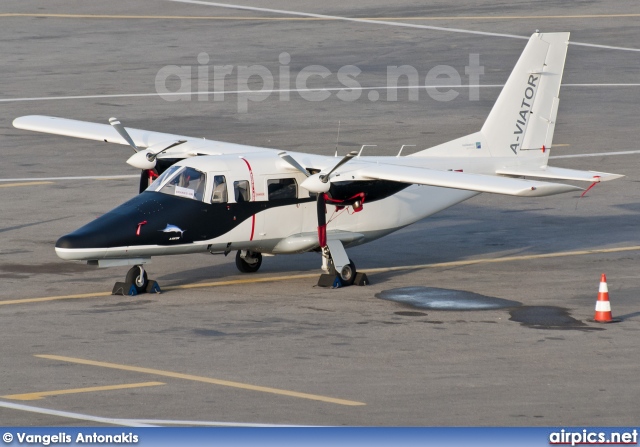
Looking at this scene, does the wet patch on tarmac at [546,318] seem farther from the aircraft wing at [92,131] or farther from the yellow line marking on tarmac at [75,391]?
the aircraft wing at [92,131]

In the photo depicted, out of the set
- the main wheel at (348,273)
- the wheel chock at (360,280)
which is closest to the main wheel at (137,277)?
the main wheel at (348,273)

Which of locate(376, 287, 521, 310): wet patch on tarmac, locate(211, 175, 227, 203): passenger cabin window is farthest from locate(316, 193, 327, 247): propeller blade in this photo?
locate(211, 175, 227, 203): passenger cabin window

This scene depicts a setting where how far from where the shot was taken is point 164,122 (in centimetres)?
4534

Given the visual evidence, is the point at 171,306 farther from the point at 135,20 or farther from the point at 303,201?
the point at 135,20

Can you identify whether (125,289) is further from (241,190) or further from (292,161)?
(292,161)

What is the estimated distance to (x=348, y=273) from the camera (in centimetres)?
2559

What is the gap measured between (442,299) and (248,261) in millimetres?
4762

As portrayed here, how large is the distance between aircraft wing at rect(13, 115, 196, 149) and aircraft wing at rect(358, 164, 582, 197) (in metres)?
5.45

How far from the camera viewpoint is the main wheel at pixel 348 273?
25.5m

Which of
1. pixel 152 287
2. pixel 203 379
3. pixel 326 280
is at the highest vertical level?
pixel 326 280

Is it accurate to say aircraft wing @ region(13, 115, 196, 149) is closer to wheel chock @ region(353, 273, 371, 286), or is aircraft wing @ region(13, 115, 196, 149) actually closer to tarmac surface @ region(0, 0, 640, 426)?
tarmac surface @ region(0, 0, 640, 426)

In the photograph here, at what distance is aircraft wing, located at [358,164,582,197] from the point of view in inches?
905

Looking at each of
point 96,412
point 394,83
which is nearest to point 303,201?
point 96,412

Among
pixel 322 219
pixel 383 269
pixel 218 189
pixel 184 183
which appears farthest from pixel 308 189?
pixel 383 269
